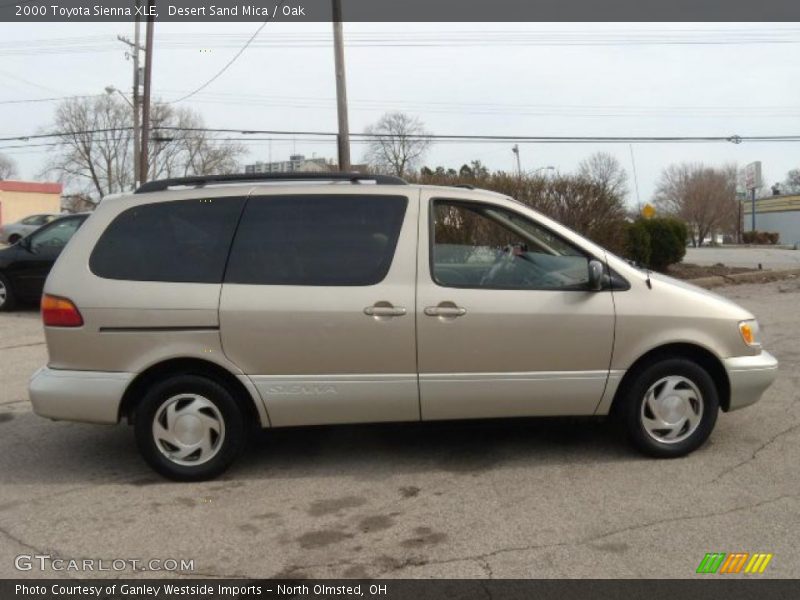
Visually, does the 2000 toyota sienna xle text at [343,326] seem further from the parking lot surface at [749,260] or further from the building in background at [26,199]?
the building in background at [26,199]

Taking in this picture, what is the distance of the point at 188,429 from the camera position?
4379 mm

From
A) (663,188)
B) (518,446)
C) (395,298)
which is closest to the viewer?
(395,298)

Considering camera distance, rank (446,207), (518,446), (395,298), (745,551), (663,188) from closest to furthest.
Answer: (745,551) → (395,298) → (446,207) → (518,446) → (663,188)

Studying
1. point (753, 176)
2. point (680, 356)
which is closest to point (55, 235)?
point (680, 356)

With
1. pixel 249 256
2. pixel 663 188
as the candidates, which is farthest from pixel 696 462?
pixel 663 188

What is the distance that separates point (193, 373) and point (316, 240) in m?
1.14

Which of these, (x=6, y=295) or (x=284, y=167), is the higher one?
(x=284, y=167)

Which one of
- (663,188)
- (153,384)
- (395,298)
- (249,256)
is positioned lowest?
(153,384)

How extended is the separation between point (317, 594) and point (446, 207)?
256 cm

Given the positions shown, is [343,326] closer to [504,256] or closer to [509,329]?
[509,329]

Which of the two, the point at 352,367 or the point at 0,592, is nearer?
the point at 0,592

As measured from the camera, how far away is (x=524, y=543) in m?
3.55

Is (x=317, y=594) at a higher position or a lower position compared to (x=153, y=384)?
lower

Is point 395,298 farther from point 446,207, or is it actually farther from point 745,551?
point 745,551
